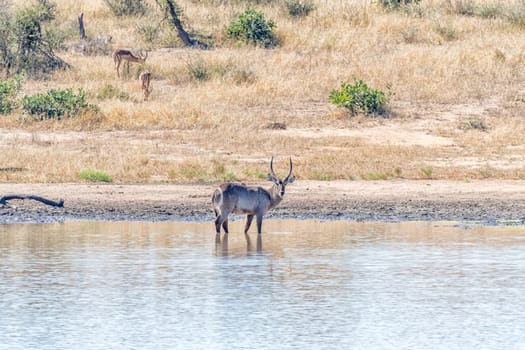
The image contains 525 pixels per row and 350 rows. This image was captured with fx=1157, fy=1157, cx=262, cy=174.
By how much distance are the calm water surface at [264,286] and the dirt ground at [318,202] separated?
590 millimetres

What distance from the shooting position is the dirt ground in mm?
15141

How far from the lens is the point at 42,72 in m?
24.7

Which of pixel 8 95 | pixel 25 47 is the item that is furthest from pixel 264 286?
pixel 25 47

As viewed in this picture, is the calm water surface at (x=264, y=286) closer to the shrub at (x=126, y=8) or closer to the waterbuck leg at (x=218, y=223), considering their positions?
the waterbuck leg at (x=218, y=223)

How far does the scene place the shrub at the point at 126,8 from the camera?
3059 cm

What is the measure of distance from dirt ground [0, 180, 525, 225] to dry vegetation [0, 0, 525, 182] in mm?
527

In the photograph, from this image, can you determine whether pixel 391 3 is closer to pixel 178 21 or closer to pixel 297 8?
pixel 297 8

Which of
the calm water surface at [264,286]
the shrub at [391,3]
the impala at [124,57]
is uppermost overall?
the shrub at [391,3]

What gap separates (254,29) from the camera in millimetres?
27078

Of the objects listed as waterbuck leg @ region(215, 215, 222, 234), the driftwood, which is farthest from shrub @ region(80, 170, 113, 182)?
waterbuck leg @ region(215, 215, 222, 234)

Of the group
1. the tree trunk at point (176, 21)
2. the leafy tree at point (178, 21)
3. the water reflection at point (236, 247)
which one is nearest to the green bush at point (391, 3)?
the leafy tree at point (178, 21)

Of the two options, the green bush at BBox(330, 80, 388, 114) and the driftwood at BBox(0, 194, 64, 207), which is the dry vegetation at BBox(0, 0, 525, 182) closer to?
the green bush at BBox(330, 80, 388, 114)

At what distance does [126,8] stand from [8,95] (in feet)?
31.5

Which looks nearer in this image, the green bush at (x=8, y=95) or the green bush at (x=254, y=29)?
the green bush at (x=8, y=95)
